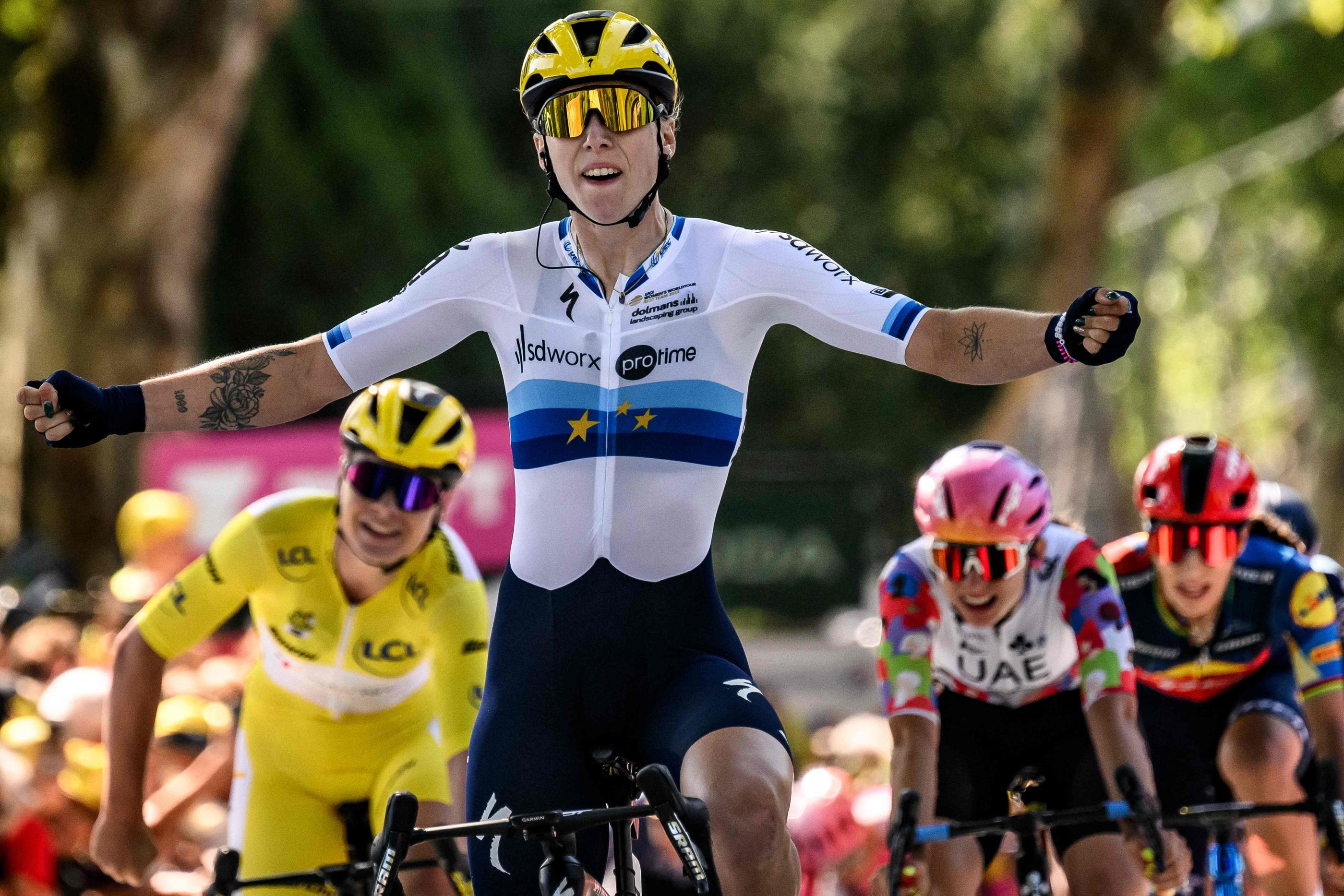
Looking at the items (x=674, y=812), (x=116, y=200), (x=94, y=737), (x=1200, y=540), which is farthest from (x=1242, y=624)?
(x=116, y=200)

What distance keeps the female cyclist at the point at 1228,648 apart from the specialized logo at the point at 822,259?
276 centimetres

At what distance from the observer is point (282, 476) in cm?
1228

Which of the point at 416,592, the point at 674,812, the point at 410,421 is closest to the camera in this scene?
the point at 674,812

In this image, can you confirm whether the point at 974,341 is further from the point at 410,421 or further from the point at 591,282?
the point at 410,421

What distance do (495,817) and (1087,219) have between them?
15.4 m

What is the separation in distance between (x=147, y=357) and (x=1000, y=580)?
9716 millimetres

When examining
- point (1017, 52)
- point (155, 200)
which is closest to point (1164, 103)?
point (1017, 52)

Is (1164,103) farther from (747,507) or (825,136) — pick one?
(747,507)

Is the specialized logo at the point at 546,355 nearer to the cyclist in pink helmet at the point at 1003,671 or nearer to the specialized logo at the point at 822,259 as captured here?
the specialized logo at the point at 822,259

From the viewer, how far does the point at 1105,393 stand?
20.6m

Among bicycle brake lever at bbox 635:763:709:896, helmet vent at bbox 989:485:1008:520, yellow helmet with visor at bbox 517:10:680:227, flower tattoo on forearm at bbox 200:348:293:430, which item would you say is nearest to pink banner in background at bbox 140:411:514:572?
helmet vent at bbox 989:485:1008:520

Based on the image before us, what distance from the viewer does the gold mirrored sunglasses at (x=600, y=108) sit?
4.21 meters

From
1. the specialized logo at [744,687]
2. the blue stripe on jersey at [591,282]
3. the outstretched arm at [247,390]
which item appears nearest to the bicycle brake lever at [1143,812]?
the specialized logo at [744,687]

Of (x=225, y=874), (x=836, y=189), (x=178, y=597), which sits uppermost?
(x=836, y=189)
